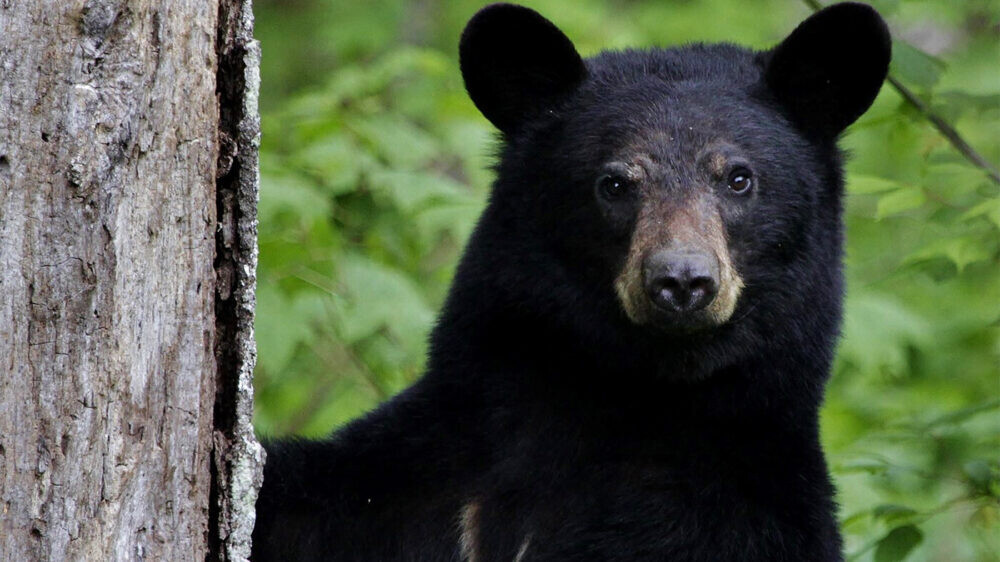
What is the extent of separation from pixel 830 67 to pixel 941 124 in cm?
92

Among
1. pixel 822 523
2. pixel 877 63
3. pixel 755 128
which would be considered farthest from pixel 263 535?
pixel 877 63

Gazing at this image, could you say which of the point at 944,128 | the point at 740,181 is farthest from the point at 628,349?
the point at 944,128

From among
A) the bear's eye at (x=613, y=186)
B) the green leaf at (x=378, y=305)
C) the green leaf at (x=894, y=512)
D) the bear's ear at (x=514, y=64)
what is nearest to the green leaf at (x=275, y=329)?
the green leaf at (x=378, y=305)

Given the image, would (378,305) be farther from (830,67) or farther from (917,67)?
(917,67)

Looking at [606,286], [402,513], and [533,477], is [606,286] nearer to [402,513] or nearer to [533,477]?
[533,477]

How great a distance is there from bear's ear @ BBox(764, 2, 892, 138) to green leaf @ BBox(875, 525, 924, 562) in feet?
4.09

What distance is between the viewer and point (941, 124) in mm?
4395

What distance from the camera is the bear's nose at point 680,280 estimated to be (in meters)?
3.13

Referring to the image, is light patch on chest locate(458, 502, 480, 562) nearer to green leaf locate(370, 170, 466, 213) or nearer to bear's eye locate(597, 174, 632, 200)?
bear's eye locate(597, 174, 632, 200)

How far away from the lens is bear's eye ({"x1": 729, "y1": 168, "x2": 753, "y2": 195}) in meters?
3.55

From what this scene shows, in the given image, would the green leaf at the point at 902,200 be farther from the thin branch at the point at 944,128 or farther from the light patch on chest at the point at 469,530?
the light patch on chest at the point at 469,530

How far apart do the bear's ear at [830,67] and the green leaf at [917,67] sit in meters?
0.40

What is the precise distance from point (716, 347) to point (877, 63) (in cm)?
102

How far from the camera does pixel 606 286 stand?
11.5ft
